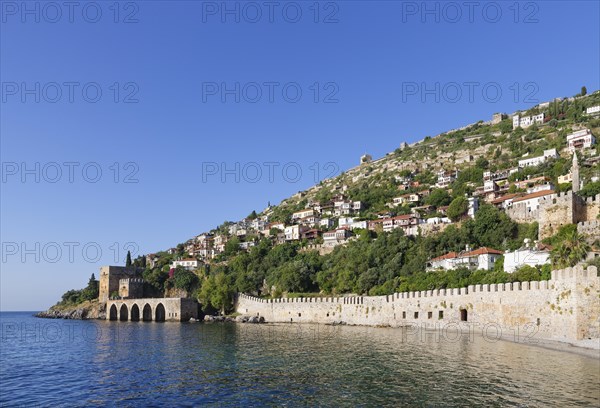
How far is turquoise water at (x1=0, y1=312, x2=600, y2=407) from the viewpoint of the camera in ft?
50.0

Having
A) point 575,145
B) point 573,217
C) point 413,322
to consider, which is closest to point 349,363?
point 413,322

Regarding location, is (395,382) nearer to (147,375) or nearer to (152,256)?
(147,375)

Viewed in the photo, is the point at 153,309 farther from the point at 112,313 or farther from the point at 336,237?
the point at 336,237

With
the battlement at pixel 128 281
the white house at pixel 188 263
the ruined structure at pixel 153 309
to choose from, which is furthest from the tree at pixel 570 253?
the white house at pixel 188 263

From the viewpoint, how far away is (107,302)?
71.7 meters

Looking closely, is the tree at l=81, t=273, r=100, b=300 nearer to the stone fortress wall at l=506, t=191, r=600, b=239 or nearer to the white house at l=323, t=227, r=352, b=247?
the white house at l=323, t=227, r=352, b=247

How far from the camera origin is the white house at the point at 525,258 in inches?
1614

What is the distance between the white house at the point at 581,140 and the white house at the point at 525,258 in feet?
148

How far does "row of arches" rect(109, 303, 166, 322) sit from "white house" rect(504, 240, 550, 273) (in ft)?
139

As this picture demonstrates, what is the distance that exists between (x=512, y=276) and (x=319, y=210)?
6746 centimetres

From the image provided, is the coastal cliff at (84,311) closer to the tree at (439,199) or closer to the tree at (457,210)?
the tree at (457,210)

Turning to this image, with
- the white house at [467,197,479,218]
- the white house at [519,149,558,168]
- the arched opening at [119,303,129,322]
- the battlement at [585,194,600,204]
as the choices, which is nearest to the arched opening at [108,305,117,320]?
the arched opening at [119,303,129,322]

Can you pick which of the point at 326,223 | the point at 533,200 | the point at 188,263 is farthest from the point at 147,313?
the point at 533,200

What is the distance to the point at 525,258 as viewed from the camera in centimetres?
4178
